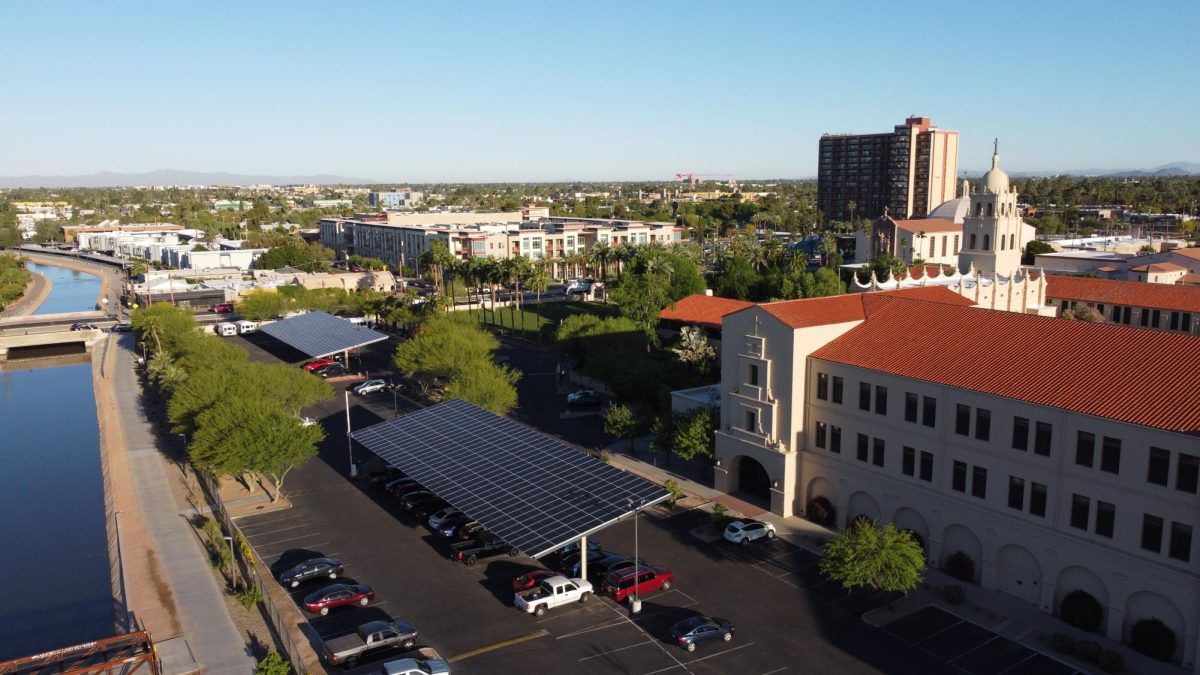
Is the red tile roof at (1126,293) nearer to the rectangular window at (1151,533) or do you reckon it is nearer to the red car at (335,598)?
the rectangular window at (1151,533)

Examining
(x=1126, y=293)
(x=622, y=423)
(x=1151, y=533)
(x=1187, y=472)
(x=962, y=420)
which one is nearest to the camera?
(x=1187, y=472)

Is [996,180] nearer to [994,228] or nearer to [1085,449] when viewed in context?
[994,228]

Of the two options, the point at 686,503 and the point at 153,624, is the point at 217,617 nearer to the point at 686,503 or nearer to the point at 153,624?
the point at 153,624

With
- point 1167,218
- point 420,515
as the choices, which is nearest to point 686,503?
point 420,515

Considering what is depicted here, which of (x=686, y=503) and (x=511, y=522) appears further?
(x=686, y=503)

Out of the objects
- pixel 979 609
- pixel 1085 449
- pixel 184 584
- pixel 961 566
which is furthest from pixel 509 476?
pixel 1085 449

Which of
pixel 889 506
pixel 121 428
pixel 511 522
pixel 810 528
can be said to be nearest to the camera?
pixel 511 522
